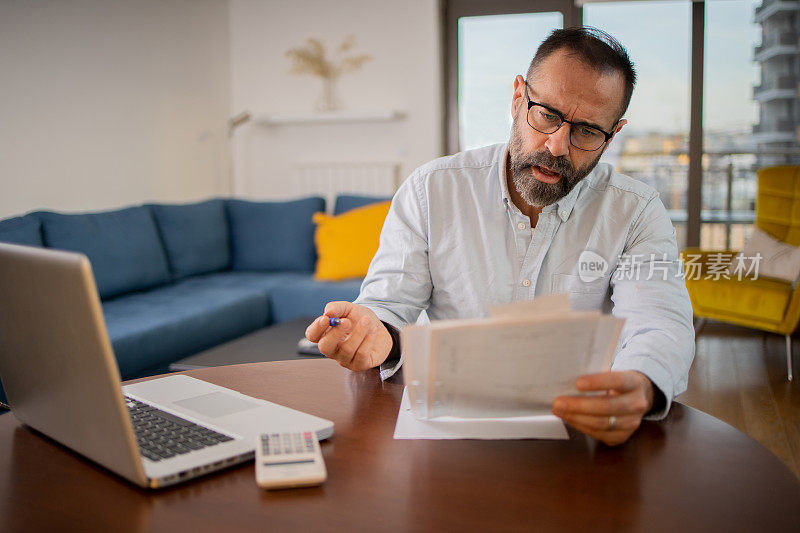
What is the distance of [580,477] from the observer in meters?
0.76

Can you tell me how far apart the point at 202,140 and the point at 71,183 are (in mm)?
1262

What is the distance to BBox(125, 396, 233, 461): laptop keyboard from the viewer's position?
0.78m

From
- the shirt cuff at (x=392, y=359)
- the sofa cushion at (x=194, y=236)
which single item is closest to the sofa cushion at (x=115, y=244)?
the sofa cushion at (x=194, y=236)

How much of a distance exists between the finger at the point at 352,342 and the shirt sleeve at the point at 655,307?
15.0 inches

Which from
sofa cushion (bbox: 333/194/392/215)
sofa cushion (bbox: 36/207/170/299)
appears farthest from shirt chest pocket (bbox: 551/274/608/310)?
sofa cushion (bbox: 333/194/392/215)

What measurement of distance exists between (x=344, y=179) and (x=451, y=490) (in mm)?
4098

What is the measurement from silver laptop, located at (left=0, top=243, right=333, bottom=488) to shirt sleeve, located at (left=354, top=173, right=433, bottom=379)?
42 cm

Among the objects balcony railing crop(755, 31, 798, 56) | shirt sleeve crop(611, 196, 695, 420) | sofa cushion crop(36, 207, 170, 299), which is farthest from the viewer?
balcony railing crop(755, 31, 798, 56)

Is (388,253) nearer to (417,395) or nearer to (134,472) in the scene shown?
(417,395)

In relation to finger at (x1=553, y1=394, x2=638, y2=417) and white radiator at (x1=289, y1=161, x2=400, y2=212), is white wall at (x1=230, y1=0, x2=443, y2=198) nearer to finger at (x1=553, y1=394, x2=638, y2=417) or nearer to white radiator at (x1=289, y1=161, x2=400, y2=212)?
white radiator at (x1=289, y1=161, x2=400, y2=212)

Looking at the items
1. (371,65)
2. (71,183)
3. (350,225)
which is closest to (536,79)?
(350,225)

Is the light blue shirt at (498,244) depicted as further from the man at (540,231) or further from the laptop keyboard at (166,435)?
the laptop keyboard at (166,435)

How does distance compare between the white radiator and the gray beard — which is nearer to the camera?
the gray beard

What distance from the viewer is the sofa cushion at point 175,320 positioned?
8.25 ft
